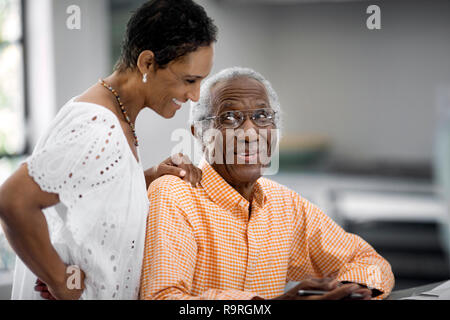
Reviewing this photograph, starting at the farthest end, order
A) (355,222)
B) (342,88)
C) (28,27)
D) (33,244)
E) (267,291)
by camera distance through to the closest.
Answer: (342,88), (355,222), (28,27), (267,291), (33,244)

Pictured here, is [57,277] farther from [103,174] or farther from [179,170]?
[179,170]

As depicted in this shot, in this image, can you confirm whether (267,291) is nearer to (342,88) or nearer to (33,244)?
(33,244)

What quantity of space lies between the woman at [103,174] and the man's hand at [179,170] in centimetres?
15

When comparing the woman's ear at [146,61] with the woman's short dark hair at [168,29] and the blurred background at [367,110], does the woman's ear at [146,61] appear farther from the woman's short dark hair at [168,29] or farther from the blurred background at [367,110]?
the blurred background at [367,110]

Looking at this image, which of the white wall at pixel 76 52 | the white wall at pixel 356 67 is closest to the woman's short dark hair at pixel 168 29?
the white wall at pixel 76 52

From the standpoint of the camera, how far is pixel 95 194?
1008mm

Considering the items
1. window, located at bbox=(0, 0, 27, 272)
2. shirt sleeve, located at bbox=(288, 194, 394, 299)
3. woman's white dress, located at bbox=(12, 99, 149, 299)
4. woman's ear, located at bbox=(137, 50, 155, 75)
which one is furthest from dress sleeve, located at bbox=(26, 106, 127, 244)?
window, located at bbox=(0, 0, 27, 272)

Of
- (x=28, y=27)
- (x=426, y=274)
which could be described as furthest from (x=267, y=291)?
(x=426, y=274)

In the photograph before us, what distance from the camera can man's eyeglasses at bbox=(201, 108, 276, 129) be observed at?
125 centimetres

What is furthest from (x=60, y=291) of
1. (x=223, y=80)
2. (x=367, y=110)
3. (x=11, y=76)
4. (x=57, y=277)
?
(x=367, y=110)

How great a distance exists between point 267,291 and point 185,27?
2.02 feet

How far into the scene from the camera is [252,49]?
5617mm

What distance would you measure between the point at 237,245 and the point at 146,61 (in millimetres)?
456

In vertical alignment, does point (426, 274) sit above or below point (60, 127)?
below
